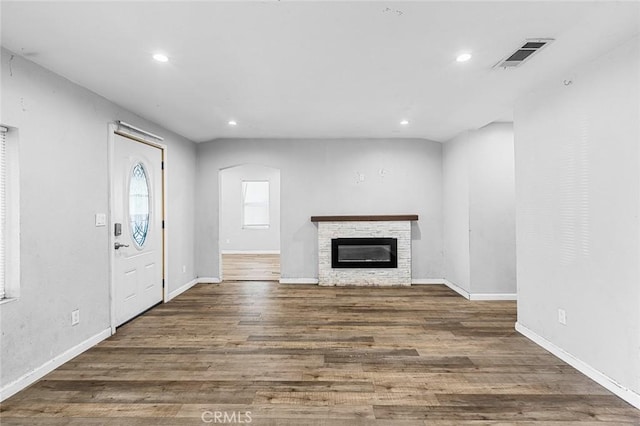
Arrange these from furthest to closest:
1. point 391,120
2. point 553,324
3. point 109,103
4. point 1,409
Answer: point 391,120, point 109,103, point 553,324, point 1,409

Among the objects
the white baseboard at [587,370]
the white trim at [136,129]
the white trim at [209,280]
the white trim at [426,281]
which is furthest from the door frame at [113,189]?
the white baseboard at [587,370]

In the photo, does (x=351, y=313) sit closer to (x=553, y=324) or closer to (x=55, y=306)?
(x=553, y=324)

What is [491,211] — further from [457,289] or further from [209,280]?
[209,280]

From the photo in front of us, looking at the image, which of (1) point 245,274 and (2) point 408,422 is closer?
(2) point 408,422

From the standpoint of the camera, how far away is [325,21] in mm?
2131

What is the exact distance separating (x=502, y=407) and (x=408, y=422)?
26.5 inches

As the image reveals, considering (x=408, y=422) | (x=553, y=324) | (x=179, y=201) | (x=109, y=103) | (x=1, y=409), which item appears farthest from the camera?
(x=179, y=201)

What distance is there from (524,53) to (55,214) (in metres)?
3.90

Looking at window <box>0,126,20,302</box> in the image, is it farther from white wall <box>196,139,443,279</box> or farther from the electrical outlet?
the electrical outlet

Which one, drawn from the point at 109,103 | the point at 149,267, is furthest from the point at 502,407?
the point at 109,103

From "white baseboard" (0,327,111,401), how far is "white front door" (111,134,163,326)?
403 mm

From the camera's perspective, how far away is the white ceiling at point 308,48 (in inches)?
79.4

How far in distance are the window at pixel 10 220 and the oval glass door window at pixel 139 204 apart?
5.08 feet

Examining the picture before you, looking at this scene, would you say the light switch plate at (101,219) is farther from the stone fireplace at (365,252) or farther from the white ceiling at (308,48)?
the stone fireplace at (365,252)
